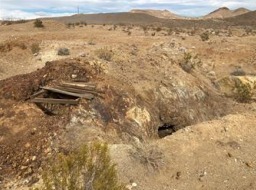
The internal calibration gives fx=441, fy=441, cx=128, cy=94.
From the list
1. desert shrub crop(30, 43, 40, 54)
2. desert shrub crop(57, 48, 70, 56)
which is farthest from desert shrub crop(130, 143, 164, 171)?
desert shrub crop(30, 43, 40, 54)

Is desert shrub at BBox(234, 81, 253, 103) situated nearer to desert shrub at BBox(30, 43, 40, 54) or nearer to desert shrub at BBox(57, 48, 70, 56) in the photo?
desert shrub at BBox(57, 48, 70, 56)

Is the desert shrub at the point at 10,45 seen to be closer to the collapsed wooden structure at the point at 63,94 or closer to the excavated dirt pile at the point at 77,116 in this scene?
the excavated dirt pile at the point at 77,116

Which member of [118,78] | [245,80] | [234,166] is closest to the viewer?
[234,166]

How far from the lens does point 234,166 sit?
28.0ft

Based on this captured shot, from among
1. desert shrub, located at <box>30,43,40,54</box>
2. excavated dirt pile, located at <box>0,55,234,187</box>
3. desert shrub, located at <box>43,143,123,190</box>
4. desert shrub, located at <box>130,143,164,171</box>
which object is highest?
desert shrub, located at <box>43,143,123,190</box>

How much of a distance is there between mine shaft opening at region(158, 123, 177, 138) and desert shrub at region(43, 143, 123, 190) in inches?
163

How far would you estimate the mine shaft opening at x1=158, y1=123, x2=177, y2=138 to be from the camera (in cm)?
1017

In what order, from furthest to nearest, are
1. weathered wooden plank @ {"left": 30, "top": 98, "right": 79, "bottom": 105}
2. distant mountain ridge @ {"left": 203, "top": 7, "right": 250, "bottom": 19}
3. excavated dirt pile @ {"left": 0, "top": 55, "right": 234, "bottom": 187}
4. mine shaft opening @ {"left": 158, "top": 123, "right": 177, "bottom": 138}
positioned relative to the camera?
distant mountain ridge @ {"left": 203, "top": 7, "right": 250, "bottom": 19} < mine shaft opening @ {"left": 158, "top": 123, "right": 177, "bottom": 138} < weathered wooden plank @ {"left": 30, "top": 98, "right": 79, "bottom": 105} < excavated dirt pile @ {"left": 0, "top": 55, "right": 234, "bottom": 187}

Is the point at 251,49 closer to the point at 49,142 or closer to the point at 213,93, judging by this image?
the point at 213,93

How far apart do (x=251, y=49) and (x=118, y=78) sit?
1383 centimetres

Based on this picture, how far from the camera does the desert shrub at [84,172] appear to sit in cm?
557

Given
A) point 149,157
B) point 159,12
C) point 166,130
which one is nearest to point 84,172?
point 149,157

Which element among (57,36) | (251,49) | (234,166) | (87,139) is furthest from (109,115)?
(57,36)

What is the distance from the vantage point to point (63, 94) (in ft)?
29.3
